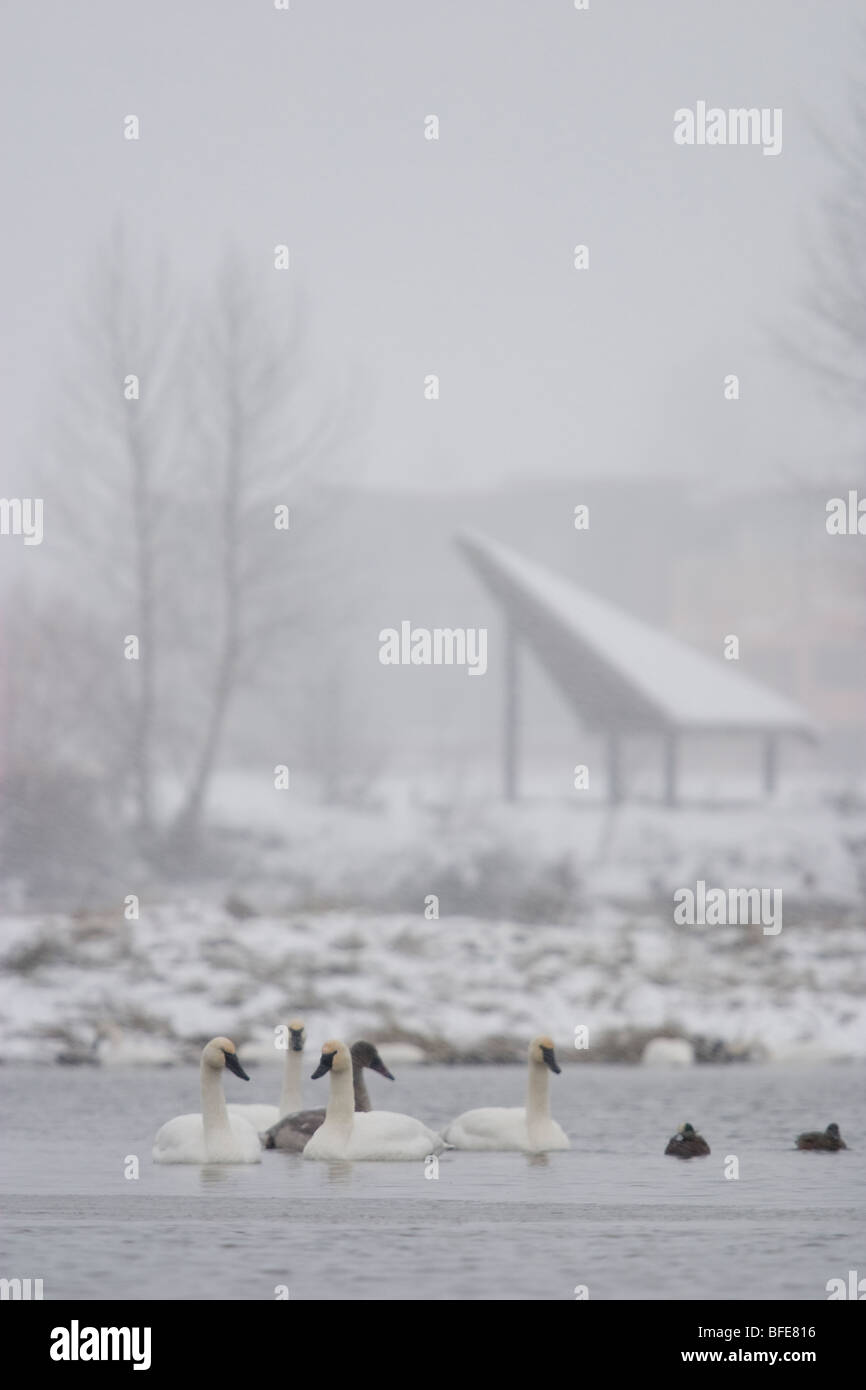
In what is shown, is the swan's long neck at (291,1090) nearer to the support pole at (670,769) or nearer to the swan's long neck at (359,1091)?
the swan's long neck at (359,1091)

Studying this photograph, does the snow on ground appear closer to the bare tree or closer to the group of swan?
the bare tree

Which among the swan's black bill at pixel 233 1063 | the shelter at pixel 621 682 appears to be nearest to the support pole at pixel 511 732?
the shelter at pixel 621 682

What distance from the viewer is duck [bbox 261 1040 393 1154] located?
49.1ft

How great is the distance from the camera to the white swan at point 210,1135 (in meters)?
14.0

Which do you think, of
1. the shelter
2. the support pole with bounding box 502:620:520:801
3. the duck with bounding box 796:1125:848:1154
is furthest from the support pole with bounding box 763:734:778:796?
the duck with bounding box 796:1125:848:1154

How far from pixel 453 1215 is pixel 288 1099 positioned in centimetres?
389

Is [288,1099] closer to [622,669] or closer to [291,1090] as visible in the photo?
[291,1090]

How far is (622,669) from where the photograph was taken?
3186 cm

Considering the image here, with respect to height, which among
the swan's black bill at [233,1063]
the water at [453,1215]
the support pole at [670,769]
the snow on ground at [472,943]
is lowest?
the water at [453,1215]

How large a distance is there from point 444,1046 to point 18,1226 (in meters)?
11.9

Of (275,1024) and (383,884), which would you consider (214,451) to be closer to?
(383,884)

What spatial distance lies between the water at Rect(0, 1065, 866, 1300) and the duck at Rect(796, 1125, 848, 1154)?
0.44 ft

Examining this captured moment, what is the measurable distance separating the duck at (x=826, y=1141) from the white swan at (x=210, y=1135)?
3.47m

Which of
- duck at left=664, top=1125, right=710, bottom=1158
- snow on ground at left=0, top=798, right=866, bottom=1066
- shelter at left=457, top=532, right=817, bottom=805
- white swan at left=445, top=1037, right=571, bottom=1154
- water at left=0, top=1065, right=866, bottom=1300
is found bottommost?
water at left=0, top=1065, right=866, bottom=1300
